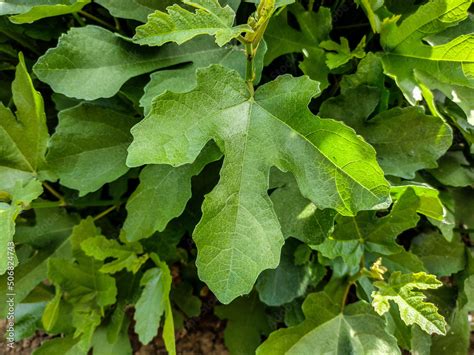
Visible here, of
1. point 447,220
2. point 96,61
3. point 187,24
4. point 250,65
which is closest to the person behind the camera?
point 187,24

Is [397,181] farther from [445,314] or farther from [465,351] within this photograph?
[465,351]

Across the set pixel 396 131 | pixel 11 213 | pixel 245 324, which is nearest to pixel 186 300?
pixel 245 324

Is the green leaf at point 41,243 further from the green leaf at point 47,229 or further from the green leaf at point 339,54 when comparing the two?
the green leaf at point 339,54

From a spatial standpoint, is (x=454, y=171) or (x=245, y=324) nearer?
(x=454, y=171)

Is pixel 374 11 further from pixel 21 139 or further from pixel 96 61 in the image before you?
pixel 21 139

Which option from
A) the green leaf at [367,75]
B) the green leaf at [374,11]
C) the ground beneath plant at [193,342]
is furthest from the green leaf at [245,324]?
the green leaf at [374,11]

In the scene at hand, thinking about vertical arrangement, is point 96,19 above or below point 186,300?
above

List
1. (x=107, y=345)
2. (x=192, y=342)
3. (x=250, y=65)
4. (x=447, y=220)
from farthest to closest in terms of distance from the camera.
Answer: (x=192, y=342) → (x=107, y=345) → (x=447, y=220) → (x=250, y=65)
